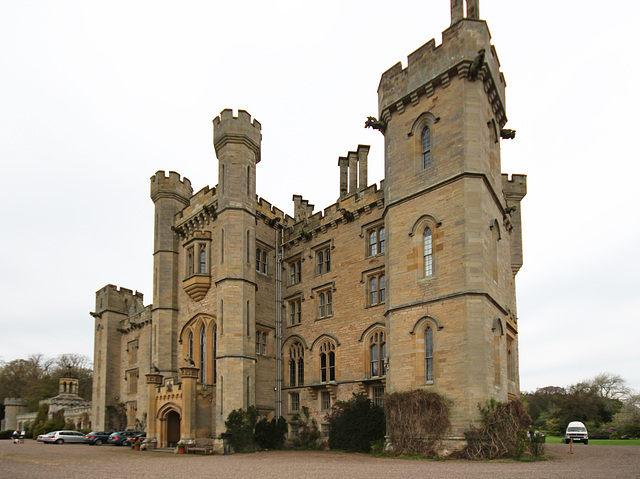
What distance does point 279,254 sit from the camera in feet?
105

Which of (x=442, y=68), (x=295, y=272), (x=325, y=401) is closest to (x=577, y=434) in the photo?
(x=325, y=401)

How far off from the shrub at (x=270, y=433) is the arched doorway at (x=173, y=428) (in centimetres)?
457

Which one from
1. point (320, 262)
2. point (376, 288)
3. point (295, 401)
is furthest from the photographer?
point (320, 262)

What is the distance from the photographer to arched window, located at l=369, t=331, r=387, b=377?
2484 cm

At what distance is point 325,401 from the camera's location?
27.8m

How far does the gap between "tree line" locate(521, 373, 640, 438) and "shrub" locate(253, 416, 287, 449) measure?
51.5ft

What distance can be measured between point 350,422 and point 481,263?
9.44 meters

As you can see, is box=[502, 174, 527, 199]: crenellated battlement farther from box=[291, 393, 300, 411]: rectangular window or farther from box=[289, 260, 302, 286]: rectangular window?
box=[291, 393, 300, 411]: rectangular window

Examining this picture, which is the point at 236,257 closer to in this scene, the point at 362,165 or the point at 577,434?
the point at 362,165

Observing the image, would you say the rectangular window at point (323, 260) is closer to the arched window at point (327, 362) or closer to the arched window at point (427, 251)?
the arched window at point (327, 362)

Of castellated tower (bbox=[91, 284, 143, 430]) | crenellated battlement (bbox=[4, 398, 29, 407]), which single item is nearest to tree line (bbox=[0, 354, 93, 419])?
crenellated battlement (bbox=[4, 398, 29, 407])

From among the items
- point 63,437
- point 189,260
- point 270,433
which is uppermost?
point 189,260

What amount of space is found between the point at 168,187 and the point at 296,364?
1354 cm

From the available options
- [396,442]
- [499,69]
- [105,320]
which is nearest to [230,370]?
[396,442]
